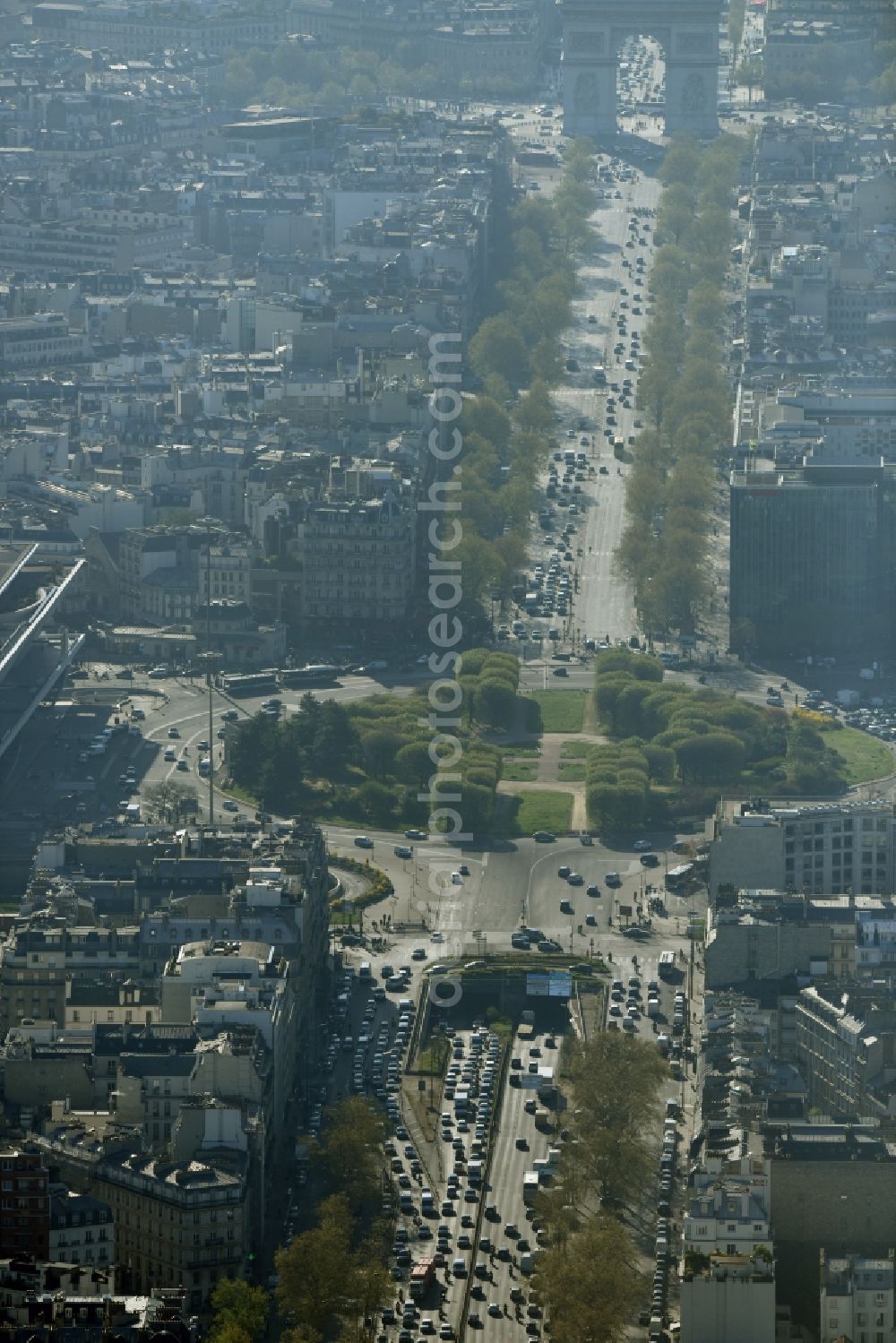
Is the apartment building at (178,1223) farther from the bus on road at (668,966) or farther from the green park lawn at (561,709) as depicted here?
the green park lawn at (561,709)

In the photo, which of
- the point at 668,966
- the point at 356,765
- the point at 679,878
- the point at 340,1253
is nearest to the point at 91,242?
the point at 356,765

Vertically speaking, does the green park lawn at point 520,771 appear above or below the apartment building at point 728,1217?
below

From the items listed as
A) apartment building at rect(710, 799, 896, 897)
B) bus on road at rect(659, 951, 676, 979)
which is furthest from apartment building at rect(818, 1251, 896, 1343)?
apartment building at rect(710, 799, 896, 897)

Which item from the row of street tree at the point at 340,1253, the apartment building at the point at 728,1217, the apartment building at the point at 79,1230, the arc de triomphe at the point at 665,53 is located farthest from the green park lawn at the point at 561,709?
the arc de triomphe at the point at 665,53

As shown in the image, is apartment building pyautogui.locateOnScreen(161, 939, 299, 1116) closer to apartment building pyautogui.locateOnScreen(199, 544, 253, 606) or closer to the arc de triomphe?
apartment building pyautogui.locateOnScreen(199, 544, 253, 606)

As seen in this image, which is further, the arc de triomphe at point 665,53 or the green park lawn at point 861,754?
the arc de triomphe at point 665,53

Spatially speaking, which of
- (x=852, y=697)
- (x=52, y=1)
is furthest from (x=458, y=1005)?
(x=52, y=1)

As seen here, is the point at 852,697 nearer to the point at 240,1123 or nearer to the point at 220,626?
the point at 220,626
